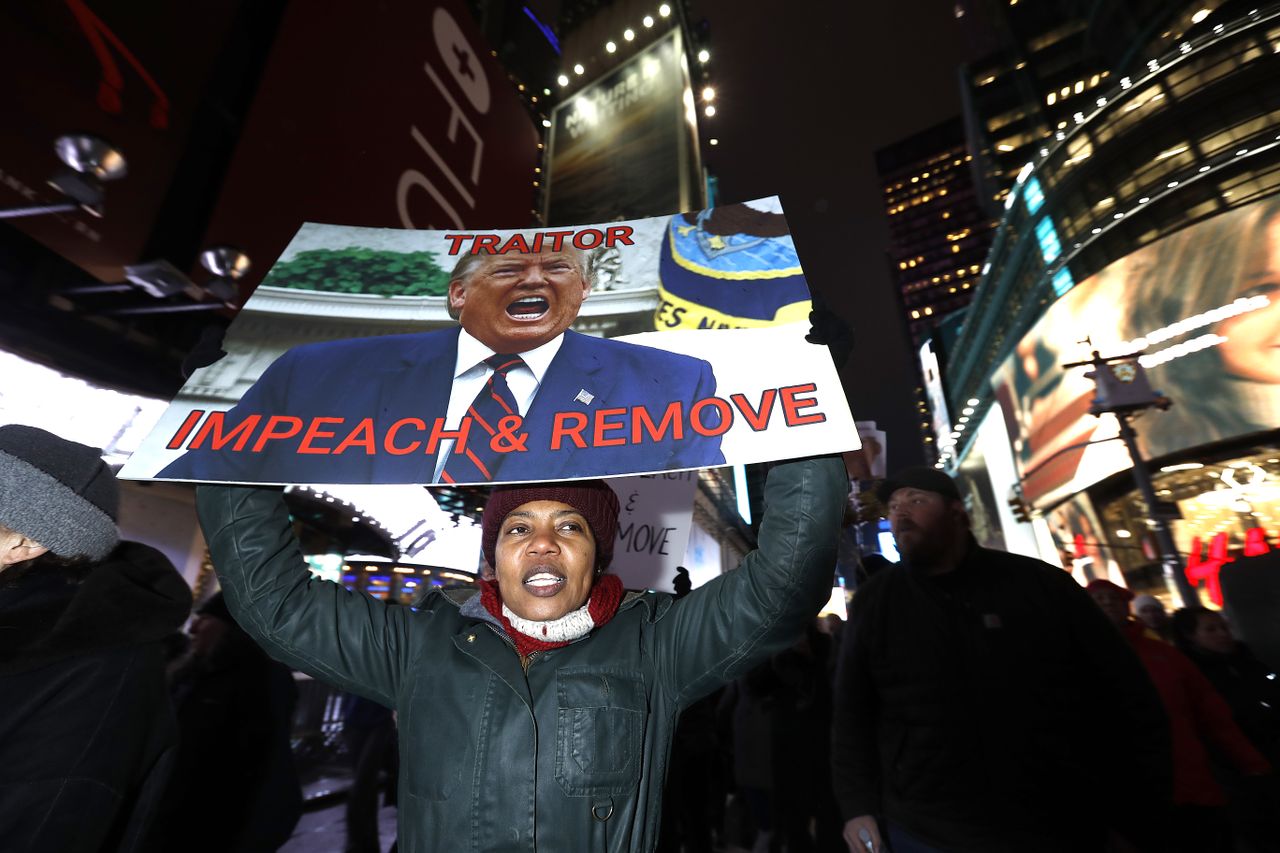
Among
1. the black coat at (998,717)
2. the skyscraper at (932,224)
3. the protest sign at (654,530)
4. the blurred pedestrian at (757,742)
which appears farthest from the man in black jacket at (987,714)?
the skyscraper at (932,224)

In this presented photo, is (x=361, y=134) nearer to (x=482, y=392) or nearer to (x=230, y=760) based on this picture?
(x=482, y=392)

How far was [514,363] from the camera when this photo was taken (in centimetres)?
154

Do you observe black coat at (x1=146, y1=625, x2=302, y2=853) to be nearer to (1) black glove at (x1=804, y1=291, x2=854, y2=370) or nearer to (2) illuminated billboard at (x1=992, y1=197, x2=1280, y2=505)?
(1) black glove at (x1=804, y1=291, x2=854, y2=370)

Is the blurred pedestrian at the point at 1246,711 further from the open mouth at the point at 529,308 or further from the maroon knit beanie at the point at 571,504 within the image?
the open mouth at the point at 529,308

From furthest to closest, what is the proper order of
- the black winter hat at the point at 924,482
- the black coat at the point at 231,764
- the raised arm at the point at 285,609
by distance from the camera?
the black coat at the point at 231,764 → the black winter hat at the point at 924,482 → the raised arm at the point at 285,609

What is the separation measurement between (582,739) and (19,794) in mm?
1364

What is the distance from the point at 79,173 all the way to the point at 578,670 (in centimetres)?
490

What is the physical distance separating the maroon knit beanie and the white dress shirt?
30cm

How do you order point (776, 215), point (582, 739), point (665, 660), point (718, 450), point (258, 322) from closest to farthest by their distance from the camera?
point (718, 450) → point (582, 739) → point (665, 660) → point (258, 322) → point (776, 215)

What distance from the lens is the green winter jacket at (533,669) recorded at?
1.33 m

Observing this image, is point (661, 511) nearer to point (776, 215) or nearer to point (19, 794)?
point (776, 215)

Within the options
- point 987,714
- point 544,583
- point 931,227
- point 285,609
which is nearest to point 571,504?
point 544,583

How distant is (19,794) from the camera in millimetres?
1344

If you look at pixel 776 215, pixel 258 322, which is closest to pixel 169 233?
pixel 258 322
